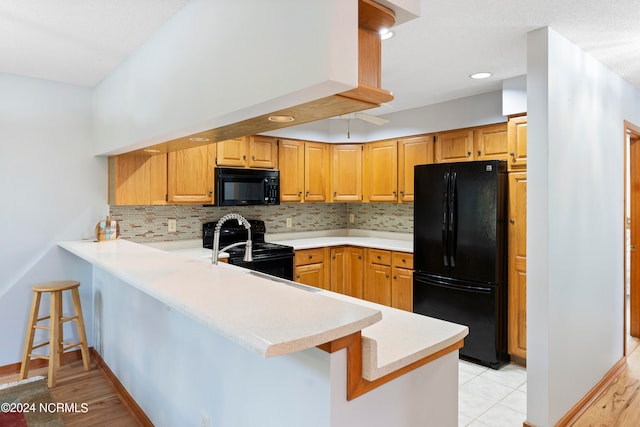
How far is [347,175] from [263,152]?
1.13 m

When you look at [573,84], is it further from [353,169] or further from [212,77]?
[353,169]

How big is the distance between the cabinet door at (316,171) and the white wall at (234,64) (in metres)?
2.30

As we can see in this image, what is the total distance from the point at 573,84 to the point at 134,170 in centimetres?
330

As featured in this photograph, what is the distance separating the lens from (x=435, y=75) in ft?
10.3

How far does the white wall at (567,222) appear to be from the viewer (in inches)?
88.1

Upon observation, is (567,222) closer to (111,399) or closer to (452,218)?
(452,218)

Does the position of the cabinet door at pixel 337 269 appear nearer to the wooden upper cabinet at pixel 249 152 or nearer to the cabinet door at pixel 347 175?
the cabinet door at pixel 347 175

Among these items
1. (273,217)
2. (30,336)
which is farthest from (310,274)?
(30,336)

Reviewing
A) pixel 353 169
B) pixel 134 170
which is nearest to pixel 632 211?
pixel 353 169

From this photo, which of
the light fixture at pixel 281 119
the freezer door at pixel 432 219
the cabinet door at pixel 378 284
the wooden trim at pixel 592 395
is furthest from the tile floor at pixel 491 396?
the light fixture at pixel 281 119

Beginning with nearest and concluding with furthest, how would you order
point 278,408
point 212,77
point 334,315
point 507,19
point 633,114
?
point 334,315, point 278,408, point 212,77, point 507,19, point 633,114

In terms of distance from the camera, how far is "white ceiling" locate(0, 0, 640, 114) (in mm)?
1951

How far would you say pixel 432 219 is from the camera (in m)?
3.57

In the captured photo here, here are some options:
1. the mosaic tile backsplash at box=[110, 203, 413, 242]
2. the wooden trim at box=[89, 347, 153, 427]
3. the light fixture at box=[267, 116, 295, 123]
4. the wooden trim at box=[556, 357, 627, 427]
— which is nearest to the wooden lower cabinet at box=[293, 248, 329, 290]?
the mosaic tile backsplash at box=[110, 203, 413, 242]
